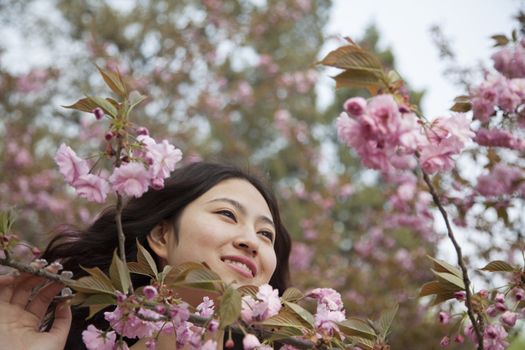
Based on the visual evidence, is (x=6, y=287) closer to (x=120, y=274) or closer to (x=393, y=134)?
(x=120, y=274)

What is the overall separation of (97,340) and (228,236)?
1.75 ft

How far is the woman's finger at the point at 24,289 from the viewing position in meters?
1.47

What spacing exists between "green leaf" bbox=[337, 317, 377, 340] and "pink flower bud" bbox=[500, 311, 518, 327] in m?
0.29

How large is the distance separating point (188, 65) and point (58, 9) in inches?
105

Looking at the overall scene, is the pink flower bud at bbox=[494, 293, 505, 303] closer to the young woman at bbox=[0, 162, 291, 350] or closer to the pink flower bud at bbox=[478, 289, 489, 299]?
the pink flower bud at bbox=[478, 289, 489, 299]

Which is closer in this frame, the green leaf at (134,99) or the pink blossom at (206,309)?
the green leaf at (134,99)

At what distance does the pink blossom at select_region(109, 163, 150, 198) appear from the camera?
1191 millimetres

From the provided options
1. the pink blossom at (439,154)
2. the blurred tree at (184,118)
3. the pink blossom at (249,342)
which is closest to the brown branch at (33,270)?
the pink blossom at (249,342)

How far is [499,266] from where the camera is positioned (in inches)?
54.7

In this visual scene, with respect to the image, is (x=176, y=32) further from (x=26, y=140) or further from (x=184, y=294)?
(x=184, y=294)

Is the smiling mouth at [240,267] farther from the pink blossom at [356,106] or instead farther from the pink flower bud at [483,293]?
the pink blossom at [356,106]

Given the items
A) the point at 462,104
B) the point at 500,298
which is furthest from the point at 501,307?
the point at 462,104

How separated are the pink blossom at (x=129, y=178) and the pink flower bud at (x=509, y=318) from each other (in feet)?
2.59

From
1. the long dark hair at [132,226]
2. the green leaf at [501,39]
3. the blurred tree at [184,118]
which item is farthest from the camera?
the blurred tree at [184,118]
